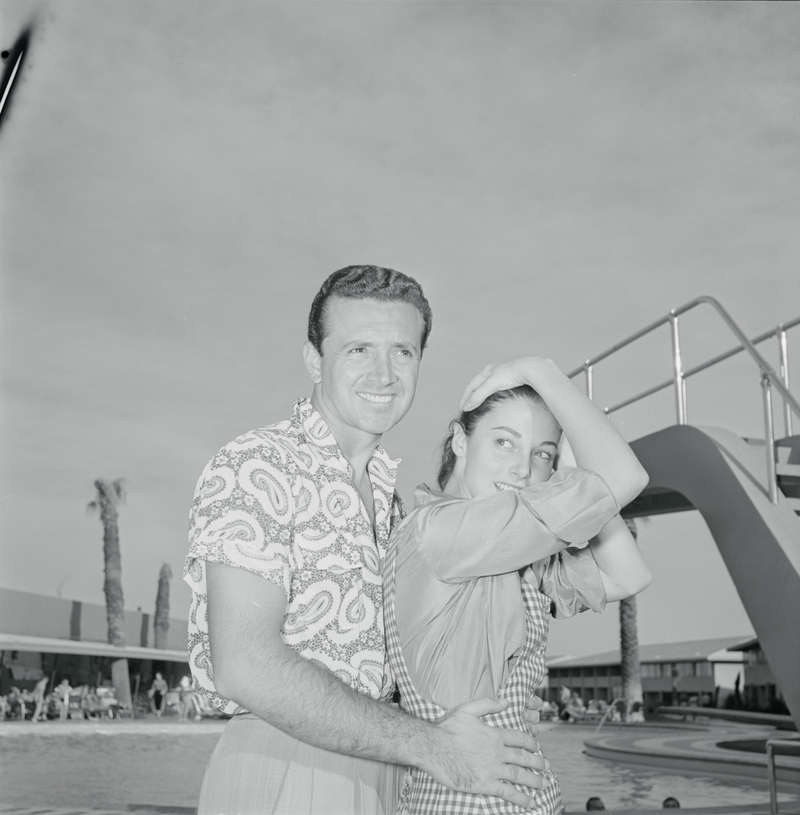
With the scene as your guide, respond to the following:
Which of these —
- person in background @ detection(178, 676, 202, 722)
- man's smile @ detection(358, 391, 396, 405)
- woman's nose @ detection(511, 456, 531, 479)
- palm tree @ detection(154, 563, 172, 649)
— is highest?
palm tree @ detection(154, 563, 172, 649)

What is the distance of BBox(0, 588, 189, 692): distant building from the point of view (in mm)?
25578

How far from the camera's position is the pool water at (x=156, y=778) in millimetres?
8883

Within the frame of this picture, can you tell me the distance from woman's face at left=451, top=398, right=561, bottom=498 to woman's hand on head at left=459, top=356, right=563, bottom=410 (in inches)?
1.7

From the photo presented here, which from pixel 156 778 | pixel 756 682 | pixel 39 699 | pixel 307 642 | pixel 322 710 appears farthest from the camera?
pixel 39 699

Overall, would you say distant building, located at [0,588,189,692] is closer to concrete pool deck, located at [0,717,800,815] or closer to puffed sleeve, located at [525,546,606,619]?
concrete pool deck, located at [0,717,800,815]

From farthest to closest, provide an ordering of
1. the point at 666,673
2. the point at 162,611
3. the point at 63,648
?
the point at 162,611 < the point at 666,673 < the point at 63,648

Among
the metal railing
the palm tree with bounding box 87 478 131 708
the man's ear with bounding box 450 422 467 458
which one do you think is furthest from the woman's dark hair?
the palm tree with bounding box 87 478 131 708

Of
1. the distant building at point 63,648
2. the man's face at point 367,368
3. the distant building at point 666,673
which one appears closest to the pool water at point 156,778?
the man's face at point 367,368

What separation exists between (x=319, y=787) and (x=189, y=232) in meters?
15.8

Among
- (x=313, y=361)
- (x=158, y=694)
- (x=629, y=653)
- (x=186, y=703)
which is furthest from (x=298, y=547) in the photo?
(x=158, y=694)

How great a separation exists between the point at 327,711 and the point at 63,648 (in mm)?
24694

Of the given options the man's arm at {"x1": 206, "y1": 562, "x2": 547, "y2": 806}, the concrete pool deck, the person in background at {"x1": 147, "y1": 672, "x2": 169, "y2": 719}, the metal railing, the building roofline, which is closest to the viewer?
the man's arm at {"x1": 206, "y1": 562, "x2": 547, "y2": 806}

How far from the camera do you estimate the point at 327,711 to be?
168 cm

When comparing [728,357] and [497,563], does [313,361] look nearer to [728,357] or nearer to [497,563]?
[497,563]
